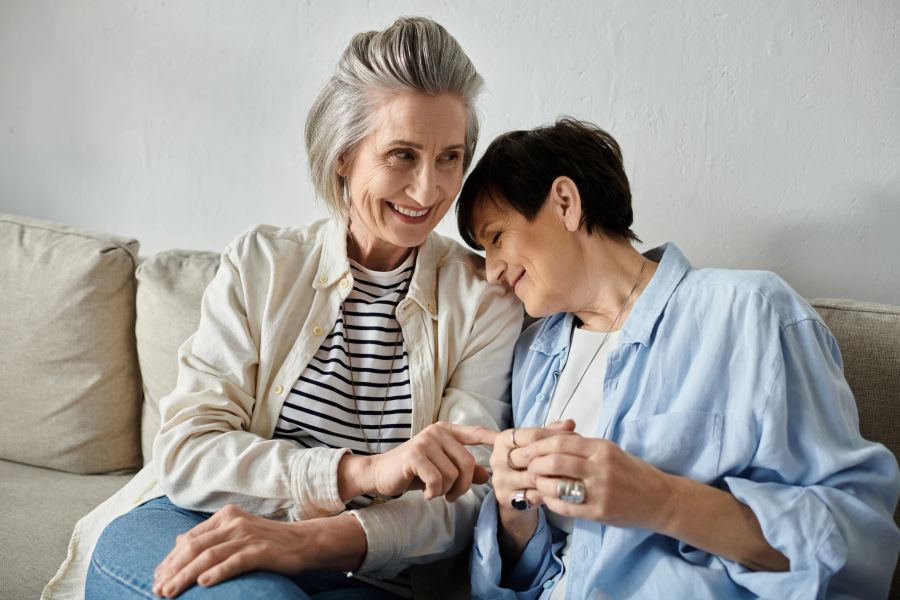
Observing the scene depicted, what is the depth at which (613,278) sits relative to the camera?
4.87 feet

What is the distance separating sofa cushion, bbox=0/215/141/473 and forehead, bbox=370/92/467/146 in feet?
2.93

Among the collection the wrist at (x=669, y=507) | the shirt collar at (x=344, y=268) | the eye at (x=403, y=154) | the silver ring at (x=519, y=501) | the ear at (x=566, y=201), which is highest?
the eye at (x=403, y=154)

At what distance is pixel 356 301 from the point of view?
163 cm

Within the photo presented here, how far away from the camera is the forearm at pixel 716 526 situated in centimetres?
120

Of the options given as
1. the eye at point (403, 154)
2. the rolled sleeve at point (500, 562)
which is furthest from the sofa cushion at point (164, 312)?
the rolled sleeve at point (500, 562)

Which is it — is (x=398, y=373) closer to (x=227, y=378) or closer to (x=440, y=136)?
(x=227, y=378)

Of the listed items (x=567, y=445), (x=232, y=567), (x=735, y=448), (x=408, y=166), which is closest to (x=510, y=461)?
(x=567, y=445)

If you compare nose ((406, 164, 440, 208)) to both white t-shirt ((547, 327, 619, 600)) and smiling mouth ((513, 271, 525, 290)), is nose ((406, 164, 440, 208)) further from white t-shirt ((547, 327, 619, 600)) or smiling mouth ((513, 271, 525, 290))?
white t-shirt ((547, 327, 619, 600))

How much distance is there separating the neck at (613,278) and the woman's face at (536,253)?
3cm

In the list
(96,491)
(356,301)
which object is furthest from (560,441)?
(96,491)

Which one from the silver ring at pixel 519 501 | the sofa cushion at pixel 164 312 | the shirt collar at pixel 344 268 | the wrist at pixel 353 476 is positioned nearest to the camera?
the silver ring at pixel 519 501

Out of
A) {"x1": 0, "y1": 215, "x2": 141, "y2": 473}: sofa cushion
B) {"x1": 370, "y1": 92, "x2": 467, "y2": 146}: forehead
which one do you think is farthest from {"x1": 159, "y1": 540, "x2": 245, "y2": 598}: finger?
{"x1": 0, "y1": 215, "x2": 141, "y2": 473}: sofa cushion

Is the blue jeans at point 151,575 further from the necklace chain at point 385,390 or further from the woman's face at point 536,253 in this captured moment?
the woman's face at point 536,253

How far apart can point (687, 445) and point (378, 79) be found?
79cm
